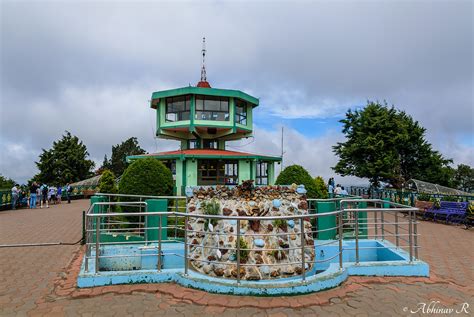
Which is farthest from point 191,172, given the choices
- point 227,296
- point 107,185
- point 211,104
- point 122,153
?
point 122,153

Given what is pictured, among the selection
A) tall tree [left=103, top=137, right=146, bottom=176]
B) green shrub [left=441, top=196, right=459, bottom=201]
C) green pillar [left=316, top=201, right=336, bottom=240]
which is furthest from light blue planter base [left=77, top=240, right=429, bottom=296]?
tall tree [left=103, top=137, right=146, bottom=176]

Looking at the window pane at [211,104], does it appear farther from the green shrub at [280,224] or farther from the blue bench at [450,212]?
the green shrub at [280,224]

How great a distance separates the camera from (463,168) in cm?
4703

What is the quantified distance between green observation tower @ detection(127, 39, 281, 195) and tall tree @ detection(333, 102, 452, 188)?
6.51 metres

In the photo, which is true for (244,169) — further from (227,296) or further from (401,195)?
(227,296)

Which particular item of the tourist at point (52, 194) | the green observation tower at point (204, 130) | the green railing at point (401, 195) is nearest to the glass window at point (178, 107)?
the green observation tower at point (204, 130)

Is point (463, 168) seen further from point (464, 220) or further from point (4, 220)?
point (4, 220)

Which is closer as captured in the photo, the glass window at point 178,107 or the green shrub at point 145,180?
the green shrub at point 145,180

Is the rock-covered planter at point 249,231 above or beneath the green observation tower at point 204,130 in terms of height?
beneath

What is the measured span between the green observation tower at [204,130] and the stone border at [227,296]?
16246mm

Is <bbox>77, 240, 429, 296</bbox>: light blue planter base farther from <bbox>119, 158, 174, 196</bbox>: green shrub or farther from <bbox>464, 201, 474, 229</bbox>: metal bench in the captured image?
<bbox>464, 201, 474, 229</bbox>: metal bench

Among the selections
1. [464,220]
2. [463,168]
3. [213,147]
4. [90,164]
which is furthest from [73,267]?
[463,168]

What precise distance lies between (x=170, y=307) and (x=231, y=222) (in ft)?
8.86

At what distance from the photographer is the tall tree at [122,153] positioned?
166 ft
